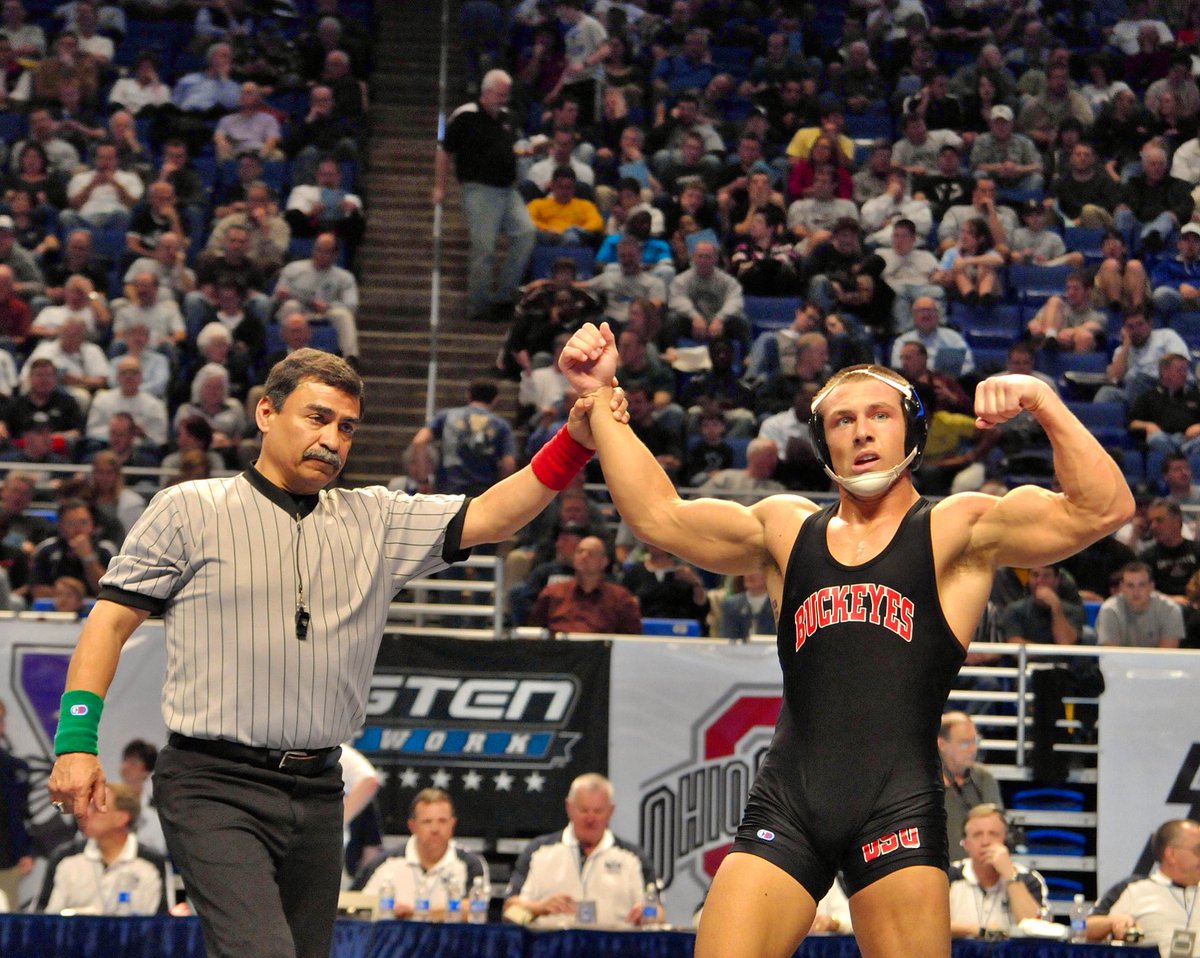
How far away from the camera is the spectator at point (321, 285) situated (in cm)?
1240

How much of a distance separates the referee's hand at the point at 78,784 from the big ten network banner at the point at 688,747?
17.4ft

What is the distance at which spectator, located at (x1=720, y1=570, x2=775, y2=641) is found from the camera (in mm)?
9633

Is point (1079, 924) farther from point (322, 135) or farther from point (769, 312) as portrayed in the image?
point (322, 135)

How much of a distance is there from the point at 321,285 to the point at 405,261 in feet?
5.26

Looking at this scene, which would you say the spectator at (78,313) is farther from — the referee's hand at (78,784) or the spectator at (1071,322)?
the referee's hand at (78,784)

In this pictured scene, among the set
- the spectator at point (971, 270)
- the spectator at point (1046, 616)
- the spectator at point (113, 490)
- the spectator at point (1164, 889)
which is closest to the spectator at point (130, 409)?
the spectator at point (113, 490)

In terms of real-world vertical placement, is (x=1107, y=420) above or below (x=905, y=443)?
above

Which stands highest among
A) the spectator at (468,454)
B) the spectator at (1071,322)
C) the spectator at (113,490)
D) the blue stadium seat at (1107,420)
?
the spectator at (1071,322)

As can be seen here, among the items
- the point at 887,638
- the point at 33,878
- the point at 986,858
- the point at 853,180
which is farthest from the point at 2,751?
the point at 853,180

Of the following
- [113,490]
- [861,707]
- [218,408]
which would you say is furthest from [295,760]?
[218,408]

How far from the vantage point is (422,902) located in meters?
7.47

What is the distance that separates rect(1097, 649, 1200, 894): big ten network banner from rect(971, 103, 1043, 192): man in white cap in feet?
20.6

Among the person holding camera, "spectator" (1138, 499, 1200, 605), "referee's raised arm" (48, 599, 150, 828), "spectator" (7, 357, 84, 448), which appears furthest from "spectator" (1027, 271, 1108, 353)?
"referee's raised arm" (48, 599, 150, 828)

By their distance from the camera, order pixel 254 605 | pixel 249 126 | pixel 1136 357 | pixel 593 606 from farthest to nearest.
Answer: pixel 249 126
pixel 1136 357
pixel 593 606
pixel 254 605
